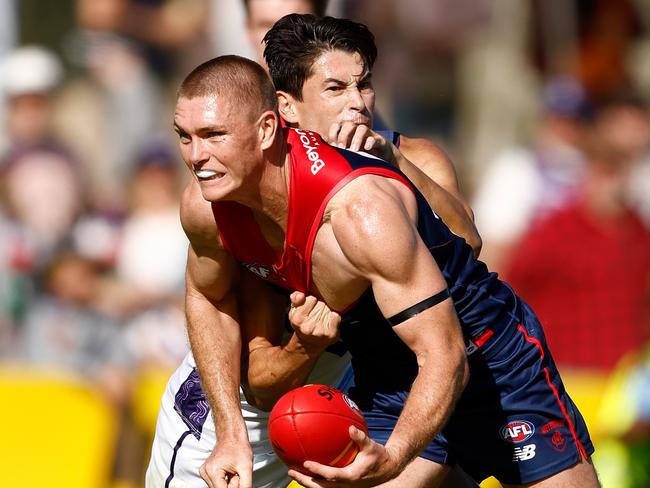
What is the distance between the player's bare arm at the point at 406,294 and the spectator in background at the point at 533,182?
5.31 m

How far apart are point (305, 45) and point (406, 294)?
1.31 metres

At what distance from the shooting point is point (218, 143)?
453 cm

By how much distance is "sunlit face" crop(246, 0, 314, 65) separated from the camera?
6070mm

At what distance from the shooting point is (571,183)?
9.99m

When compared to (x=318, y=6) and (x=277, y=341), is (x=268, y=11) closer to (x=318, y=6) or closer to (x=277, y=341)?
(x=318, y=6)

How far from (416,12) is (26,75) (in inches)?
172

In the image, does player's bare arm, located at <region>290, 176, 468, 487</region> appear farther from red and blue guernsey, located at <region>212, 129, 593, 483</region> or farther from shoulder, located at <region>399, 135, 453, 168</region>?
shoulder, located at <region>399, 135, 453, 168</region>

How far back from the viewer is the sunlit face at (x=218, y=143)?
4516 millimetres

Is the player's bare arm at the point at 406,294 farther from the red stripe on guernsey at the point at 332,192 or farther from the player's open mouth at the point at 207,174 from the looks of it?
the player's open mouth at the point at 207,174

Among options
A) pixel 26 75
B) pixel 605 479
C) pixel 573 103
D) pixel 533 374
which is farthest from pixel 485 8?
pixel 533 374

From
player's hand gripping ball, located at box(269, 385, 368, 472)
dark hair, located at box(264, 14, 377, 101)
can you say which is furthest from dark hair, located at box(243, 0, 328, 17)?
player's hand gripping ball, located at box(269, 385, 368, 472)

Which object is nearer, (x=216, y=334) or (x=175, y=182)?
(x=216, y=334)

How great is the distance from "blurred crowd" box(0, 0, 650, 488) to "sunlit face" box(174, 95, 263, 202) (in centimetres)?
294

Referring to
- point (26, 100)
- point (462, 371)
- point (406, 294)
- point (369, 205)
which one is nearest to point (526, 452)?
point (462, 371)
